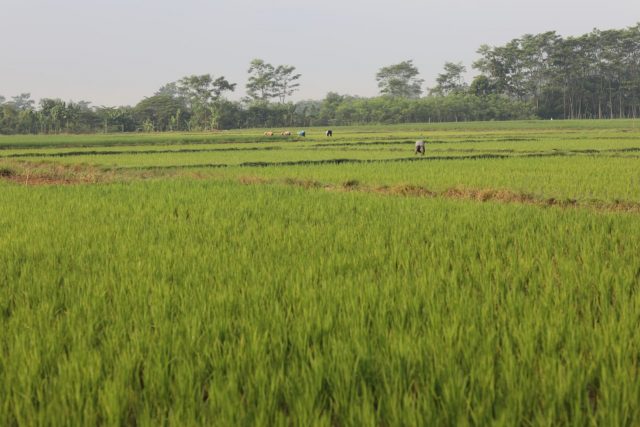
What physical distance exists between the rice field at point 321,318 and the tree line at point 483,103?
53042mm

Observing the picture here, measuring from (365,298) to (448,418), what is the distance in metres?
1.25

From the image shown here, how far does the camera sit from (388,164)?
523 inches

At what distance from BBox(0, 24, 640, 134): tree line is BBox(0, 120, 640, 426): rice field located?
5304 cm

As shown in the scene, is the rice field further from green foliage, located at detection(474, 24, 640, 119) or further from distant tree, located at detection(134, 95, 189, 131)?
green foliage, located at detection(474, 24, 640, 119)

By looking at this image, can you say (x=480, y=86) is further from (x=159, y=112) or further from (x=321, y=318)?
(x=321, y=318)

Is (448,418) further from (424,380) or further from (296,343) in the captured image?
(296,343)

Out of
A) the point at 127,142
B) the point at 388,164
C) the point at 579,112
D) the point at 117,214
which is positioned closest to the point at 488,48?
the point at 579,112

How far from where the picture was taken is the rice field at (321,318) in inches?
67.8

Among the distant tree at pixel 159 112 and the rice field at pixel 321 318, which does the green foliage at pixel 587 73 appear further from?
the rice field at pixel 321 318

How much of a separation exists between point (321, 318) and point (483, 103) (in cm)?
6124

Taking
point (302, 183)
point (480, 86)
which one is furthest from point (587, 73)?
point (302, 183)

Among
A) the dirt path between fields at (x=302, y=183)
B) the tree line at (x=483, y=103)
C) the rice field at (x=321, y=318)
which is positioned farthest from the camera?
the tree line at (x=483, y=103)

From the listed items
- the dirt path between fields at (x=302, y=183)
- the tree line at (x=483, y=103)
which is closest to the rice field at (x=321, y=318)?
the dirt path between fields at (x=302, y=183)

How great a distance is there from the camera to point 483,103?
5959 cm
